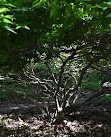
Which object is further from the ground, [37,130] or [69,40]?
[69,40]

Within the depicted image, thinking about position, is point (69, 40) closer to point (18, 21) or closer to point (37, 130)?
point (18, 21)

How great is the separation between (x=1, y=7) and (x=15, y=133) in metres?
3.57

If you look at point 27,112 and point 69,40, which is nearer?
point 69,40

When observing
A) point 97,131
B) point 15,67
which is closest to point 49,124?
point 97,131

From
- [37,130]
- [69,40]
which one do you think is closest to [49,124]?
[37,130]

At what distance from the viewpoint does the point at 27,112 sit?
552cm

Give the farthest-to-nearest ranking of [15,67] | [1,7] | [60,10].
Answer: [15,67]
[60,10]
[1,7]

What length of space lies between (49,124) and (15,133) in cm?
102

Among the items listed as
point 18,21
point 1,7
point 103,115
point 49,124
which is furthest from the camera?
point 103,115

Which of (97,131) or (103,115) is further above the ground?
(97,131)

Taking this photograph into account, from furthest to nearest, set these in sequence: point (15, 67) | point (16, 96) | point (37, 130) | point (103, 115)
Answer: point (16, 96) → point (103, 115) → point (37, 130) → point (15, 67)

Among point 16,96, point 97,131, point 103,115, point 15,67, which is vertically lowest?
point 16,96

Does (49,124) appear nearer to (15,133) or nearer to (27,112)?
(15,133)

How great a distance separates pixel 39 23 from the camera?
1.56m
